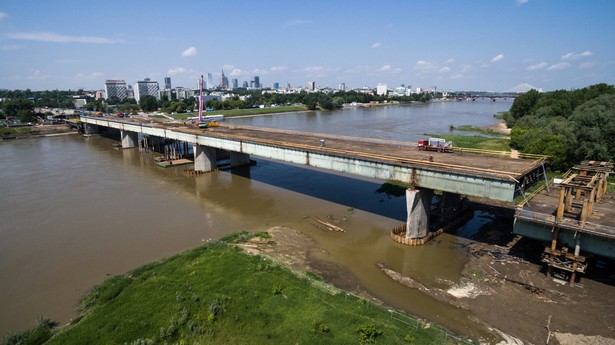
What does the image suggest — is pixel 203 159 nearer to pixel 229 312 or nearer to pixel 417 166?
pixel 417 166

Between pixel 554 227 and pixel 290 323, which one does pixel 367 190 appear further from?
pixel 290 323

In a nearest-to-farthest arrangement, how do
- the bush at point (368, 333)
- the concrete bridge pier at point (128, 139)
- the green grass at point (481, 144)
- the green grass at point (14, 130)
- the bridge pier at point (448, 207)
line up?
the bush at point (368, 333) < the bridge pier at point (448, 207) < the green grass at point (481, 144) < the concrete bridge pier at point (128, 139) < the green grass at point (14, 130)

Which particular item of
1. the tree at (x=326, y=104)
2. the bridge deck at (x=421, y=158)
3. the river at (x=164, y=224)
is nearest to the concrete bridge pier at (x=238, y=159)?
the river at (x=164, y=224)

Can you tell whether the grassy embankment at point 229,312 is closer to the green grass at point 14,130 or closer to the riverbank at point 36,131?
the riverbank at point 36,131

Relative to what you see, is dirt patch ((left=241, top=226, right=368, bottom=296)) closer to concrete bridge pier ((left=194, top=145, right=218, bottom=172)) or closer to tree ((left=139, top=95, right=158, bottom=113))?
concrete bridge pier ((left=194, top=145, right=218, bottom=172))

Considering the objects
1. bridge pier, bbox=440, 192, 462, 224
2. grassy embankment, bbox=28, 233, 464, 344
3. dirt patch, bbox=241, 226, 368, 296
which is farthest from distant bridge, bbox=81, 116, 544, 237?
grassy embankment, bbox=28, 233, 464, 344
